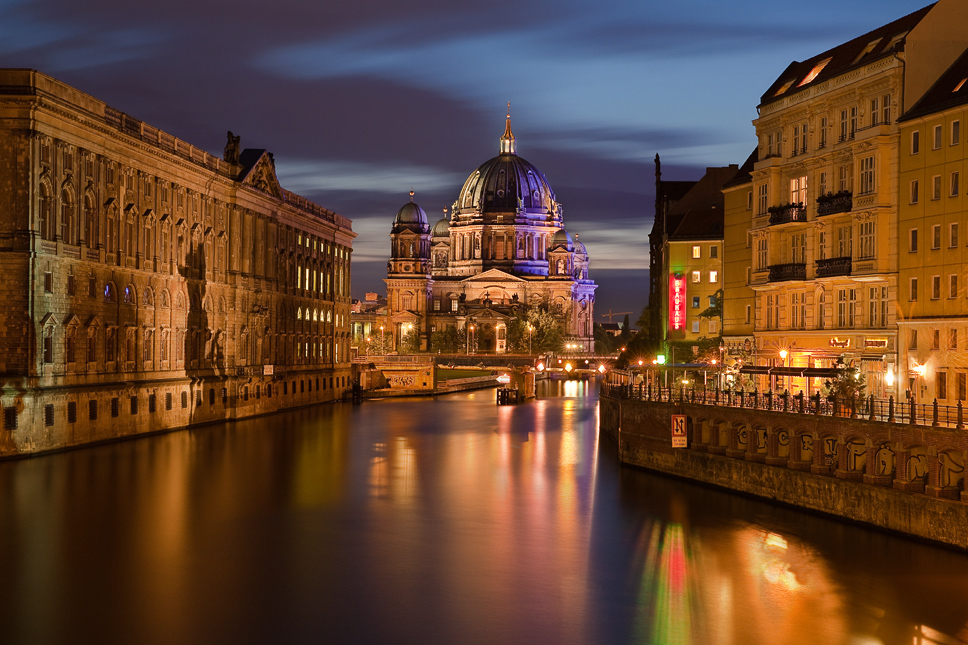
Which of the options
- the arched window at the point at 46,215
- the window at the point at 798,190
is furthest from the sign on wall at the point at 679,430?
the arched window at the point at 46,215

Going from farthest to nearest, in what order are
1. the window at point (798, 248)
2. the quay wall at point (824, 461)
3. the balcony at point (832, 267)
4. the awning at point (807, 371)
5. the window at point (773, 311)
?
the window at point (773, 311) < the window at point (798, 248) < the balcony at point (832, 267) < the awning at point (807, 371) < the quay wall at point (824, 461)

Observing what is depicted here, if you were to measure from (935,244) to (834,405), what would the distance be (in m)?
12.0

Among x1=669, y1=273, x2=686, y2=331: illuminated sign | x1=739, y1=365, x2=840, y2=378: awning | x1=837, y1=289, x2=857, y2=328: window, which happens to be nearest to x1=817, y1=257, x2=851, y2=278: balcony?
x1=837, y1=289, x2=857, y2=328: window

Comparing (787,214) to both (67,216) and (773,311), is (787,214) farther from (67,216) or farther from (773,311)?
(67,216)

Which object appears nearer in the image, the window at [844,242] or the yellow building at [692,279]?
the window at [844,242]

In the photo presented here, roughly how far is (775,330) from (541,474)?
16.6 m

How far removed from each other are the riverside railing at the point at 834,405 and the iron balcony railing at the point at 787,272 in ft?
30.4

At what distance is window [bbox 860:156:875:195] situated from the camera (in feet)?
192

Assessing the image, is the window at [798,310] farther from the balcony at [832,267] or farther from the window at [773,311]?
the balcony at [832,267]

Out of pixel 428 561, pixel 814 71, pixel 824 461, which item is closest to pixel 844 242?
pixel 814 71

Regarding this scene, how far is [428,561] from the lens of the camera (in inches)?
1667

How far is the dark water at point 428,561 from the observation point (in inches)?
1344

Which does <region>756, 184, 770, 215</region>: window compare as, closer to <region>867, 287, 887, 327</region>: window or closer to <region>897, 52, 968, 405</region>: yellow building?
<region>867, 287, 887, 327</region>: window

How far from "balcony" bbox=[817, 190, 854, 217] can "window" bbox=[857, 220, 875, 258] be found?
127cm
